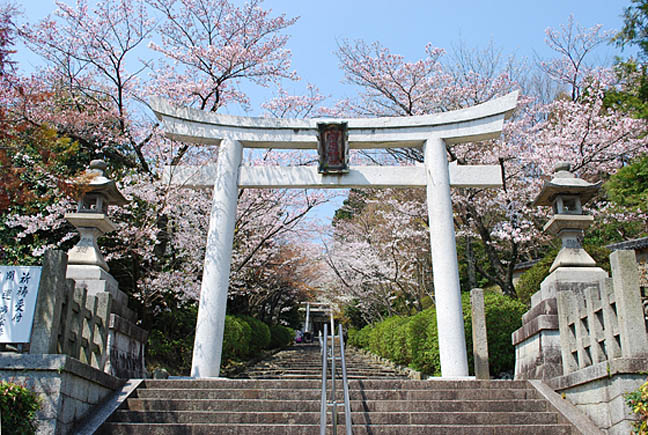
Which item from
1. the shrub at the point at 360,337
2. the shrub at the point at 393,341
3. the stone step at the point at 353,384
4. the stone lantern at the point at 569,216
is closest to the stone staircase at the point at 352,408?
the stone step at the point at 353,384

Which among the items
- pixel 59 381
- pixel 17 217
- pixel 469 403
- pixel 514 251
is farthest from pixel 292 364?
pixel 59 381

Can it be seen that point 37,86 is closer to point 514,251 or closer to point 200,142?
point 200,142

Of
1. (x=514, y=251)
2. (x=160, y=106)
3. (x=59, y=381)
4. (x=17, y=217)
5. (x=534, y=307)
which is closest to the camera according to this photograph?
(x=59, y=381)

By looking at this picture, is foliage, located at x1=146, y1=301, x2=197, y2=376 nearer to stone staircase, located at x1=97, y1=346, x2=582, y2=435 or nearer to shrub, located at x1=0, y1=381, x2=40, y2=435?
stone staircase, located at x1=97, y1=346, x2=582, y2=435

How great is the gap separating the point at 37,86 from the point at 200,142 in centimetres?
531

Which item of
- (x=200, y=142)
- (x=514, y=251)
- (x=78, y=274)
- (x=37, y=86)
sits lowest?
(x=78, y=274)

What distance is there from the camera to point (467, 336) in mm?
10398

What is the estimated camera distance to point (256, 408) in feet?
19.8

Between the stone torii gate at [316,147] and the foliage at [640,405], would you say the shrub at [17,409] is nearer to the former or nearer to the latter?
the stone torii gate at [316,147]

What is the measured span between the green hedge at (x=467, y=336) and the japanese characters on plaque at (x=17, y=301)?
7.62 m

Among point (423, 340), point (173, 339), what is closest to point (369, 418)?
point (423, 340)

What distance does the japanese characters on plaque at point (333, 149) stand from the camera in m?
9.23

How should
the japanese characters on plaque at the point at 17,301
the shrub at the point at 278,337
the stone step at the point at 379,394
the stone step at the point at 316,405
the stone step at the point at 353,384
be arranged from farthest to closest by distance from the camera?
the shrub at the point at 278,337
the stone step at the point at 353,384
the stone step at the point at 379,394
the stone step at the point at 316,405
the japanese characters on plaque at the point at 17,301

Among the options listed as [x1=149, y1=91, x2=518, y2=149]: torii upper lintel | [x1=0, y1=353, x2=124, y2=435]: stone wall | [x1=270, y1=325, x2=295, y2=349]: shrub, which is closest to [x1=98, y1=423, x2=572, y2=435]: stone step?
[x1=0, y1=353, x2=124, y2=435]: stone wall
